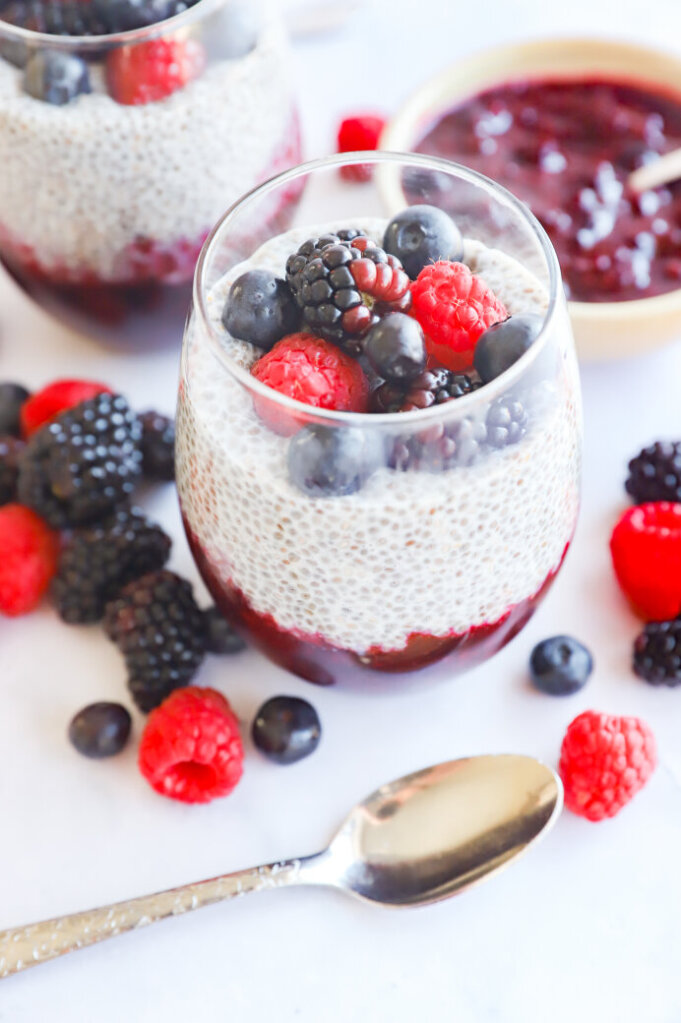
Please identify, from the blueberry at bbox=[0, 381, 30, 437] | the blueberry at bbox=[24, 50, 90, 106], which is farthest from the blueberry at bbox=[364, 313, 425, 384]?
the blueberry at bbox=[0, 381, 30, 437]

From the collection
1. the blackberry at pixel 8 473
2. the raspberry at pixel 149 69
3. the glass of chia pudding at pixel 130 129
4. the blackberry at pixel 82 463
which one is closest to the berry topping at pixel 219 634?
the blackberry at pixel 82 463

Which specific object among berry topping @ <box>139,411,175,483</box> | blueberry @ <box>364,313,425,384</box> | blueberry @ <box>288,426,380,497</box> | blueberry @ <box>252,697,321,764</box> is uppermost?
blueberry @ <box>364,313,425,384</box>

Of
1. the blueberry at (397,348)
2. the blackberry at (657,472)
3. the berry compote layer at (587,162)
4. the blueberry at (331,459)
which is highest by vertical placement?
the blueberry at (397,348)

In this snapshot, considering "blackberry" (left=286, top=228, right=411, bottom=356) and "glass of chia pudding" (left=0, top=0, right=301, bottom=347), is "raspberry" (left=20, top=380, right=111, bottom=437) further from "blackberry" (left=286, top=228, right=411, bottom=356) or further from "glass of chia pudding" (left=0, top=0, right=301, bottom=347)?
"blackberry" (left=286, top=228, right=411, bottom=356)

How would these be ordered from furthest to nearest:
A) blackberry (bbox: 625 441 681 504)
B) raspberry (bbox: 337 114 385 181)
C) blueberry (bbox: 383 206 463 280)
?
raspberry (bbox: 337 114 385 181) < blackberry (bbox: 625 441 681 504) < blueberry (bbox: 383 206 463 280)

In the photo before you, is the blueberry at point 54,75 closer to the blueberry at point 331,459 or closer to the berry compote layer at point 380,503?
the berry compote layer at point 380,503

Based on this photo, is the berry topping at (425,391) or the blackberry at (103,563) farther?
the blackberry at (103,563)
